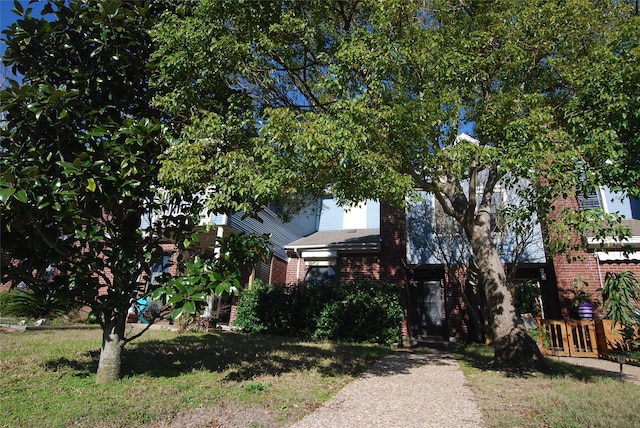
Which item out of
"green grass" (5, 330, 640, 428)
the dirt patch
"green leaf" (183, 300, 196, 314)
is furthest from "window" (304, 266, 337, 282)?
"green leaf" (183, 300, 196, 314)

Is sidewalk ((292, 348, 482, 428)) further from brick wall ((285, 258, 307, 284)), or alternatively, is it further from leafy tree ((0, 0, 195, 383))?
brick wall ((285, 258, 307, 284))

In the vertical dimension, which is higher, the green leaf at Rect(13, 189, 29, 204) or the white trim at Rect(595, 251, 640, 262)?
the white trim at Rect(595, 251, 640, 262)

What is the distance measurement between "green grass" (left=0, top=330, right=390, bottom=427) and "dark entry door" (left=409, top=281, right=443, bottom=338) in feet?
19.8

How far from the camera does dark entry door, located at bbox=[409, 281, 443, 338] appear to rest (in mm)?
14322

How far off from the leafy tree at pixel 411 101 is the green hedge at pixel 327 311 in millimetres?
4401

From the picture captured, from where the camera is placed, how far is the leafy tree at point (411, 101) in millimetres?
5371

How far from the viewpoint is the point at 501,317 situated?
7.89 metres

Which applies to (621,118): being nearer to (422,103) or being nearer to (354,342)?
(422,103)

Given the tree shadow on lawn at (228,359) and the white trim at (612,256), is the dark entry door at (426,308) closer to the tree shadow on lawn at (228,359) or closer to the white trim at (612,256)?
the tree shadow on lawn at (228,359)

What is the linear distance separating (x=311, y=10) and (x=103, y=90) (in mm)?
4005

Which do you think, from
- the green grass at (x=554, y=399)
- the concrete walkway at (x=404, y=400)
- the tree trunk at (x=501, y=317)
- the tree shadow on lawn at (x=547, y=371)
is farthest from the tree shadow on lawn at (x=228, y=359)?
the tree trunk at (x=501, y=317)

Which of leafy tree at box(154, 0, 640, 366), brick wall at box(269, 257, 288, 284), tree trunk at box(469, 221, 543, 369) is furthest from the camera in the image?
brick wall at box(269, 257, 288, 284)

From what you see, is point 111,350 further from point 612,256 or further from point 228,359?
point 612,256

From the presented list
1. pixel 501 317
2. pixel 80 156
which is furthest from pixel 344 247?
pixel 80 156
